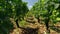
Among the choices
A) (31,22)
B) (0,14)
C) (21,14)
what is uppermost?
(0,14)

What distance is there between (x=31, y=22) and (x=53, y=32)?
2675cm

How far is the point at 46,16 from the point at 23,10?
1422 centimetres

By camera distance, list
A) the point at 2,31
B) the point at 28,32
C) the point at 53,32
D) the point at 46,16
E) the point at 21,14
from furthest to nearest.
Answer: the point at 21,14 → the point at 28,32 → the point at 53,32 → the point at 46,16 → the point at 2,31

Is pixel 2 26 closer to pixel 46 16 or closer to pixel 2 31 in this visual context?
pixel 2 31

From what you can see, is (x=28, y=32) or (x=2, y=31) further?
(x=28, y=32)

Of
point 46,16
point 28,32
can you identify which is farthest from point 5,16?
point 28,32

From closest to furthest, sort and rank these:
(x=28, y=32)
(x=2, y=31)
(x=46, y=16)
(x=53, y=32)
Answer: (x=2, y=31) < (x=46, y=16) < (x=53, y=32) < (x=28, y=32)

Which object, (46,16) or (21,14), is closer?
(46,16)

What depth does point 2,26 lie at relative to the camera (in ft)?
75.9

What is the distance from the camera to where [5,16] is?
23.9 metres

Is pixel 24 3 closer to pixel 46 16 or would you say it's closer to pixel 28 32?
pixel 28 32

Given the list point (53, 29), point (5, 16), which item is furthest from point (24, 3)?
point (5, 16)

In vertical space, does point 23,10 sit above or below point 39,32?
above

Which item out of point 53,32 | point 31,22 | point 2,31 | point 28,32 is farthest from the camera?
point 31,22
